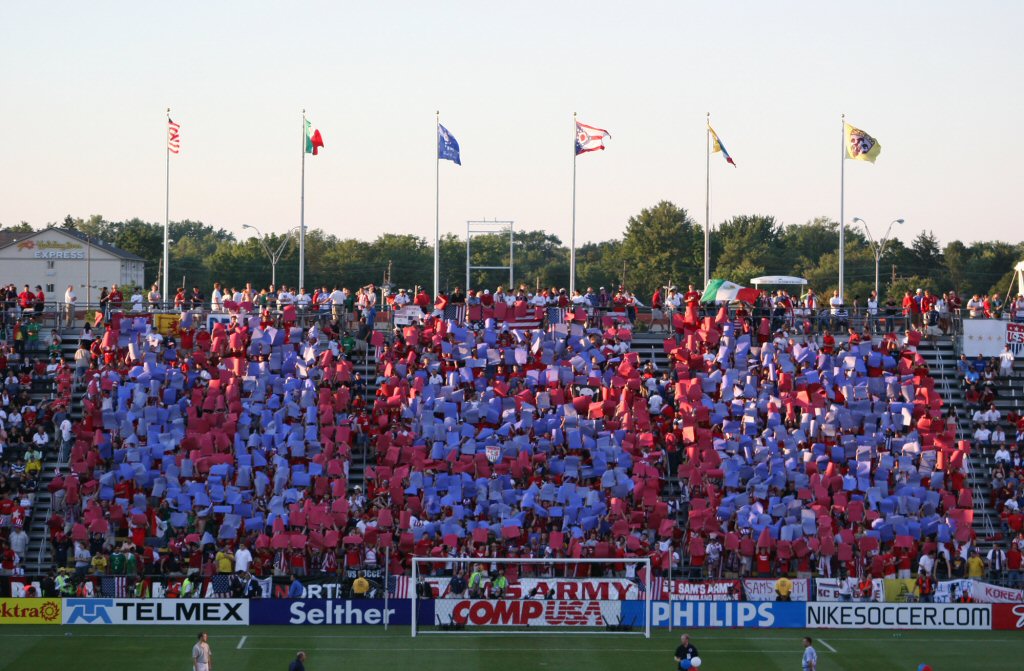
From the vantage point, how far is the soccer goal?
34156 mm

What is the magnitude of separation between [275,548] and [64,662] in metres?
8.58

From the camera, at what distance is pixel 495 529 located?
127ft

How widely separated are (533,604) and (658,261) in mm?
93419

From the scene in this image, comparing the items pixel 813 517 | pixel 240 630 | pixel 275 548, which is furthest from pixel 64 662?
pixel 813 517

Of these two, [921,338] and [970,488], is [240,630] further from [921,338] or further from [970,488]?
[921,338]

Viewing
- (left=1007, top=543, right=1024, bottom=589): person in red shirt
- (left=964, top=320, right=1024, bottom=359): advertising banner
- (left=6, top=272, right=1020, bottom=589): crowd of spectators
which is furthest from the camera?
(left=964, top=320, right=1024, bottom=359): advertising banner

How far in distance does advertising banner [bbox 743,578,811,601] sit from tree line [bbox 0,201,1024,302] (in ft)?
272

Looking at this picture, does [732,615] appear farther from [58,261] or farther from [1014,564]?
[58,261]

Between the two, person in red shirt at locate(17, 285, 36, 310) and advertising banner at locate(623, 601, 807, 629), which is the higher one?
person in red shirt at locate(17, 285, 36, 310)

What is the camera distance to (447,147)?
173 feet

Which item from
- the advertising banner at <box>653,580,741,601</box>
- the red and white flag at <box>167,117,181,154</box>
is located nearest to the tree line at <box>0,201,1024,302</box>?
the red and white flag at <box>167,117,181,154</box>

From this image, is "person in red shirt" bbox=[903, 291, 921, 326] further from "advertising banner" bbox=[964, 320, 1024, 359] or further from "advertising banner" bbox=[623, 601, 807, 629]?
"advertising banner" bbox=[623, 601, 807, 629]

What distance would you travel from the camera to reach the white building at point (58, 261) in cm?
11781

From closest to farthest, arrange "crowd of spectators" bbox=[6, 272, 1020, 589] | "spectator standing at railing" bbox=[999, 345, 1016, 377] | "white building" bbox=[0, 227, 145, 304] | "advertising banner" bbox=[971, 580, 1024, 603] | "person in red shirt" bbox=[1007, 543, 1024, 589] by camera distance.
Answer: "advertising banner" bbox=[971, 580, 1024, 603], "person in red shirt" bbox=[1007, 543, 1024, 589], "crowd of spectators" bbox=[6, 272, 1020, 589], "spectator standing at railing" bbox=[999, 345, 1016, 377], "white building" bbox=[0, 227, 145, 304]
